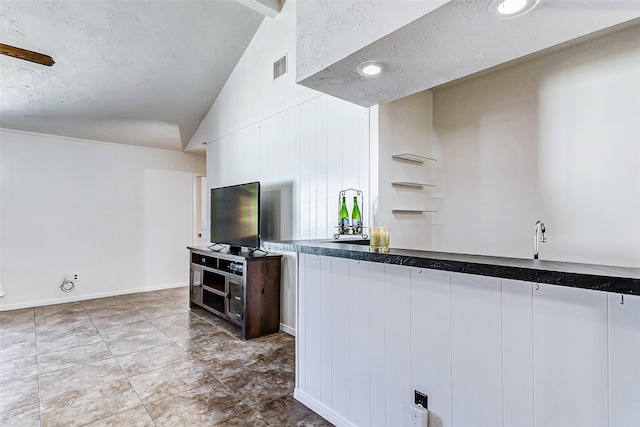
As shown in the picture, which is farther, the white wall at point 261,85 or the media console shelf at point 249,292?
the white wall at point 261,85

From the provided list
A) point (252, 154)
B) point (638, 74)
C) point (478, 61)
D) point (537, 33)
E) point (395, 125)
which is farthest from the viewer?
point (252, 154)

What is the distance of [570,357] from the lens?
1141 mm

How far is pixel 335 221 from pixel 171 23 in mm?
2813

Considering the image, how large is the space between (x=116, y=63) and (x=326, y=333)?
390 centimetres

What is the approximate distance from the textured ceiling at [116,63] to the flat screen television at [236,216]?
5.10ft

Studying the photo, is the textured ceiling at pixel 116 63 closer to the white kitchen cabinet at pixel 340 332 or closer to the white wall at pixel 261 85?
the white wall at pixel 261 85

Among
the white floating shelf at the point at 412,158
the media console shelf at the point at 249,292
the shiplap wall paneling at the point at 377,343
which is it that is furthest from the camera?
the media console shelf at the point at 249,292

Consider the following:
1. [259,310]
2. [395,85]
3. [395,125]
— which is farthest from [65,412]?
[395,125]

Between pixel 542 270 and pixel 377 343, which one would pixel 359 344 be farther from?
pixel 542 270

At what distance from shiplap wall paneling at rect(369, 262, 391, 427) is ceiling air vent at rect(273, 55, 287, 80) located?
115 inches

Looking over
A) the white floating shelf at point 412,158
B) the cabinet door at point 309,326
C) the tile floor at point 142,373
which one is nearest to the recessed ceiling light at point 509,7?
the cabinet door at point 309,326

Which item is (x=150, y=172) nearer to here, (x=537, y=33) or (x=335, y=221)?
(x=335, y=221)

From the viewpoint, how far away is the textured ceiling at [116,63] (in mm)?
3260

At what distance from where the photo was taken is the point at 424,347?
1.54 metres
